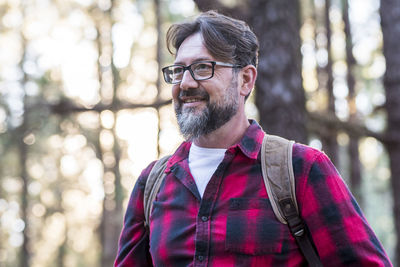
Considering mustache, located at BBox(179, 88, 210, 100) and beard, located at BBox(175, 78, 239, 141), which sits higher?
mustache, located at BBox(179, 88, 210, 100)

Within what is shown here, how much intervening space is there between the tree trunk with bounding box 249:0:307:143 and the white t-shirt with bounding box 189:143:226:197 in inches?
99.4

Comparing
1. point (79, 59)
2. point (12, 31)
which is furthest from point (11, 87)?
point (12, 31)

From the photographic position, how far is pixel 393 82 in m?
7.23

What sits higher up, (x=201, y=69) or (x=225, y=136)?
(x=201, y=69)

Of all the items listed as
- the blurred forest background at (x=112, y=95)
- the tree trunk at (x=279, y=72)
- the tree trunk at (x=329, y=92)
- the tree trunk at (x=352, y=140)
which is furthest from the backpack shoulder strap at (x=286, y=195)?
the tree trunk at (x=352, y=140)

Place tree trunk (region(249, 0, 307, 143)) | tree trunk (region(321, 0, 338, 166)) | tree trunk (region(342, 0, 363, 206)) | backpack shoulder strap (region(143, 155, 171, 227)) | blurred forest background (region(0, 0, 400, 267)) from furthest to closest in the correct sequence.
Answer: tree trunk (region(342, 0, 363, 206)) → tree trunk (region(321, 0, 338, 166)) → blurred forest background (region(0, 0, 400, 267)) → tree trunk (region(249, 0, 307, 143)) → backpack shoulder strap (region(143, 155, 171, 227))

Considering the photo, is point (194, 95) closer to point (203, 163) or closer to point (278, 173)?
point (203, 163)

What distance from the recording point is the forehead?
8.48ft

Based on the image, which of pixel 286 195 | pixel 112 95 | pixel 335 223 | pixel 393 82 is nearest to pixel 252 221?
pixel 286 195

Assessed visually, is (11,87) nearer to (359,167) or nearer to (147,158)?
(147,158)

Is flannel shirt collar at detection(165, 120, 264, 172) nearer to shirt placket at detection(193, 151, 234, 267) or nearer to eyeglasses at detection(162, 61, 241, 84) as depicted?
shirt placket at detection(193, 151, 234, 267)

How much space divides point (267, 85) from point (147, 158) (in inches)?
543

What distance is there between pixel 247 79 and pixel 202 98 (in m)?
0.33

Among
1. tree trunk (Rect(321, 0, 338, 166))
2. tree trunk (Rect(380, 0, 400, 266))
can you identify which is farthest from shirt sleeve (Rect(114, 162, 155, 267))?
tree trunk (Rect(321, 0, 338, 166))
